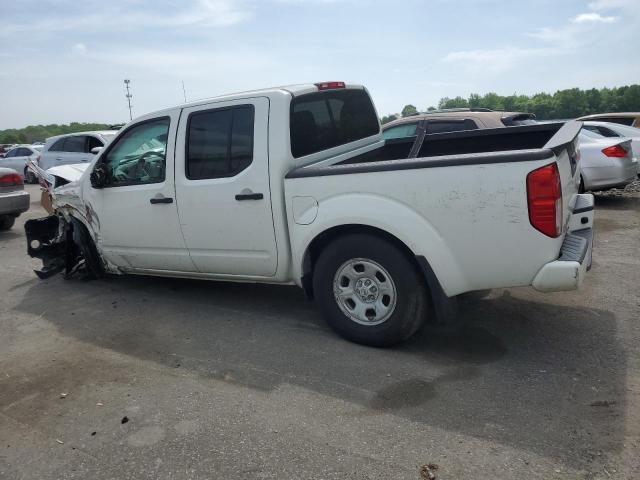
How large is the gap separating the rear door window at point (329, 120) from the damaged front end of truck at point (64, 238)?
263cm

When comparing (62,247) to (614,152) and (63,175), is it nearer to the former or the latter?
(63,175)

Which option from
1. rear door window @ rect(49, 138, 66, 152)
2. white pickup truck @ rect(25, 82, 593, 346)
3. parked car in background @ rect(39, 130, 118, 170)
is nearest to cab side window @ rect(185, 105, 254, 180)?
white pickup truck @ rect(25, 82, 593, 346)

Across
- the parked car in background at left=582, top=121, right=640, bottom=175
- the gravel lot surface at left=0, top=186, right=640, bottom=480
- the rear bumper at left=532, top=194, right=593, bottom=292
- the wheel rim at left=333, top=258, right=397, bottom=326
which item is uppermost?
the parked car in background at left=582, top=121, right=640, bottom=175

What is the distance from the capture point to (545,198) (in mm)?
3148

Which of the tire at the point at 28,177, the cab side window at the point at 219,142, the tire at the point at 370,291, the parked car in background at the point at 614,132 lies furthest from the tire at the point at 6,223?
the parked car in background at the point at 614,132

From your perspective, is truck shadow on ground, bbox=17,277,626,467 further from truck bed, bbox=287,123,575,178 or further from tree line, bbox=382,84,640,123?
tree line, bbox=382,84,640,123

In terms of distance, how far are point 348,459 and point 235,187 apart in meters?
2.34

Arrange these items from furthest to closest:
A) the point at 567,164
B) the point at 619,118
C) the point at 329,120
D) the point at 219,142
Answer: the point at 619,118, the point at 329,120, the point at 219,142, the point at 567,164

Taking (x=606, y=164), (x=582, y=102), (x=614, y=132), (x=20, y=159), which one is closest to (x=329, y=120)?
(x=606, y=164)

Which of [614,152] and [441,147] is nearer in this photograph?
[441,147]

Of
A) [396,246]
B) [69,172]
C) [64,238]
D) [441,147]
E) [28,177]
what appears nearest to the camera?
[396,246]

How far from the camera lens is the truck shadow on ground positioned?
9.69 feet

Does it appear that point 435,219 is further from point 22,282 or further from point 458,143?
point 22,282

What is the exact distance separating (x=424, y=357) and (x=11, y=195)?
8.72 meters
